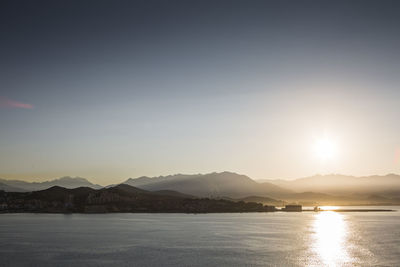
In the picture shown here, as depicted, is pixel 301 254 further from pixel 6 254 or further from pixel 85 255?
Result: pixel 6 254

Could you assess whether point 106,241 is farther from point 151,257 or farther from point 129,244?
point 151,257

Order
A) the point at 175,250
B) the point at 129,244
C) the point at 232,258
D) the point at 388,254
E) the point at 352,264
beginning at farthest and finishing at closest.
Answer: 1. the point at 129,244
2. the point at 175,250
3. the point at 388,254
4. the point at 232,258
5. the point at 352,264

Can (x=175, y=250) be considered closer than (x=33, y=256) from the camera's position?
No

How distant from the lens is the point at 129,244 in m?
93.9

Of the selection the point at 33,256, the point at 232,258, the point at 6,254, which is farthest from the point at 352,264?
the point at 6,254

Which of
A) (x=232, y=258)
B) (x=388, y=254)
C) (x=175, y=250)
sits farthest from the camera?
(x=175, y=250)

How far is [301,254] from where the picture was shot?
7981 cm

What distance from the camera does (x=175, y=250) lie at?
83.4 meters

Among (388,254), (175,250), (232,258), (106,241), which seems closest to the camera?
(232,258)

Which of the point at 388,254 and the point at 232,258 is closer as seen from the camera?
the point at 232,258

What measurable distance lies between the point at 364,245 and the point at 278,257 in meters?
32.1

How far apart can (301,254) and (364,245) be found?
24.3m

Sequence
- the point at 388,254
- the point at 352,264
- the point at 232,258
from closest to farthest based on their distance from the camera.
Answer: the point at 352,264 < the point at 232,258 < the point at 388,254

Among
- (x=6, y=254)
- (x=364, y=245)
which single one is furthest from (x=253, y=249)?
(x=6, y=254)
